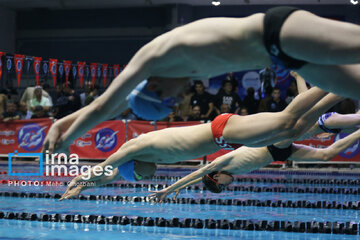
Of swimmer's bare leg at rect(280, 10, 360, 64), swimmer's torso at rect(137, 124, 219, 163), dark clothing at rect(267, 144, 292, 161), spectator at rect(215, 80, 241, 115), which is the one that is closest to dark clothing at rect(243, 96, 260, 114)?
spectator at rect(215, 80, 241, 115)

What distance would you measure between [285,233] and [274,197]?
2.70m

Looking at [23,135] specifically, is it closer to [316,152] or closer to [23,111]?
[23,111]

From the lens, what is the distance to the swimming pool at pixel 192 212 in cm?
534

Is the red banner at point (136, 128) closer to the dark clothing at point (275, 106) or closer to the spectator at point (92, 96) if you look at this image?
the spectator at point (92, 96)

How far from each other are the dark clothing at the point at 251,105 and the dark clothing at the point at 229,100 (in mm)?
233

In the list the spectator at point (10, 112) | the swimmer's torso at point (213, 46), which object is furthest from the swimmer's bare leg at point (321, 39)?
the spectator at point (10, 112)

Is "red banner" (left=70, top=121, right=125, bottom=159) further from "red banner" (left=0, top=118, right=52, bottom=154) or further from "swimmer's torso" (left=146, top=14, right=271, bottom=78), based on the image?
"swimmer's torso" (left=146, top=14, right=271, bottom=78)

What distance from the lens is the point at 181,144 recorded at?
5.08 m

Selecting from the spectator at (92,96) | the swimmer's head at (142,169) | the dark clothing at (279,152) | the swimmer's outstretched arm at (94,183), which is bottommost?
the swimmer's outstretched arm at (94,183)

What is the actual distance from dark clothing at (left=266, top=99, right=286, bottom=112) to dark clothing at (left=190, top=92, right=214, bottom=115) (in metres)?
1.46

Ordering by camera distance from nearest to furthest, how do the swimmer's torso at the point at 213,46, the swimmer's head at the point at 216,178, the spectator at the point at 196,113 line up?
the swimmer's torso at the point at 213,46 → the swimmer's head at the point at 216,178 → the spectator at the point at 196,113

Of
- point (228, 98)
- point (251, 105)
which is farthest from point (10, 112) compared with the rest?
point (251, 105)

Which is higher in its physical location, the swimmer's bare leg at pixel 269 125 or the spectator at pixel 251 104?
the spectator at pixel 251 104

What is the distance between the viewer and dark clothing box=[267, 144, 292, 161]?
6078mm
